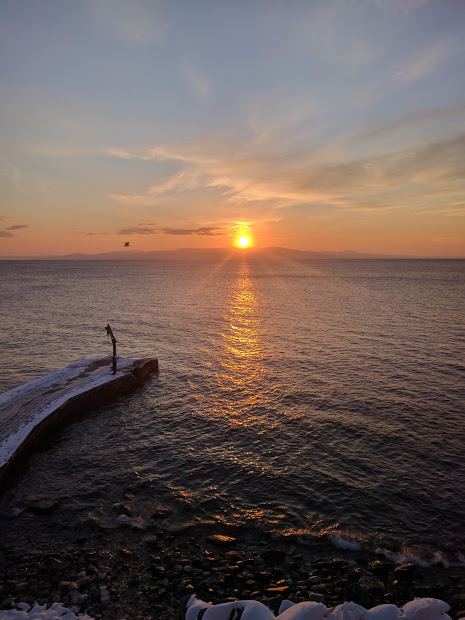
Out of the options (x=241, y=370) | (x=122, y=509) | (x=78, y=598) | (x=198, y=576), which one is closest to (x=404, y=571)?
(x=198, y=576)

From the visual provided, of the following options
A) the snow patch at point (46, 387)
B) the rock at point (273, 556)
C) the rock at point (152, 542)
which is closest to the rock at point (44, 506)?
the snow patch at point (46, 387)

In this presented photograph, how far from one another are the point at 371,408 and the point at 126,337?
36.6m

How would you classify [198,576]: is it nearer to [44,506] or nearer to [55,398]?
[44,506]

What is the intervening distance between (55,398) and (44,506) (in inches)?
420

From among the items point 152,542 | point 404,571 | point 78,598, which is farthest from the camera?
point 152,542

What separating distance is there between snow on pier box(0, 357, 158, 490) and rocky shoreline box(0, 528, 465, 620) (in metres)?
7.31

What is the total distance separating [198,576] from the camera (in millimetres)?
12562

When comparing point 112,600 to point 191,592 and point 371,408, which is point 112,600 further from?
point 371,408

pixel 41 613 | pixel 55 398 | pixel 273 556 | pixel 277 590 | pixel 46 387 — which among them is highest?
pixel 46 387

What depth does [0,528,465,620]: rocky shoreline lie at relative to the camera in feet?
37.9

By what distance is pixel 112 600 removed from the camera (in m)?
11.6

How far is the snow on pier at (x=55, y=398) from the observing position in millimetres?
20328

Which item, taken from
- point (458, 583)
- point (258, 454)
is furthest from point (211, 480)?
point (458, 583)

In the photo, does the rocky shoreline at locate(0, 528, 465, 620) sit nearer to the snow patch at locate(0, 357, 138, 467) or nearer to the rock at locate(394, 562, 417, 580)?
the rock at locate(394, 562, 417, 580)
